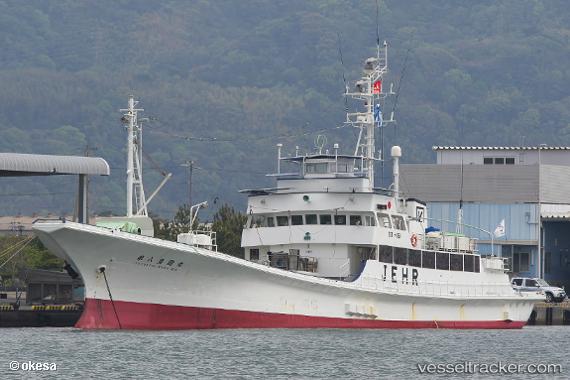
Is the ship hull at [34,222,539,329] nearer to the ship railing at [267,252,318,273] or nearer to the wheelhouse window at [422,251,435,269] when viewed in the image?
the ship railing at [267,252,318,273]

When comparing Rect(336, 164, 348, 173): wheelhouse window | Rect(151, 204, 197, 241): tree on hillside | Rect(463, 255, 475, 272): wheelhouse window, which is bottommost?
Rect(463, 255, 475, 272): wheelhouse window

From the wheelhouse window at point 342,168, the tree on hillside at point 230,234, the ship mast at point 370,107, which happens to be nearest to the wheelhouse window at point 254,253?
the wheelhouse window at point 342,168

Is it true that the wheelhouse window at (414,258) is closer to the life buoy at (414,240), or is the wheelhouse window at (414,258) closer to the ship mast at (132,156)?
the life buoy at (414,240)

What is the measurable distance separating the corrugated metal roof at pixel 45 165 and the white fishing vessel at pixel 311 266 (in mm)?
5874

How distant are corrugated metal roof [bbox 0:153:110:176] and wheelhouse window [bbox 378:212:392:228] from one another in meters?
12.9

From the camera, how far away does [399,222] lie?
204 ft

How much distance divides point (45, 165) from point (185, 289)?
13200mm

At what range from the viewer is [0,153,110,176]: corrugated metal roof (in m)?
63.6

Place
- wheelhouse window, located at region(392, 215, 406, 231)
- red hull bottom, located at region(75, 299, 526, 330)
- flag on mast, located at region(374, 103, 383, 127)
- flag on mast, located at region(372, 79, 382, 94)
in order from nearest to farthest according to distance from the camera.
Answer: red hull bottom, located at region(75, 299, 526, 330) → wheelhouse window, located at region(392, 215, 406, 231) → flag on mast, located at region(374, 103, 383, 127) → flag on mast, located at region(372, 79, 382, 94)

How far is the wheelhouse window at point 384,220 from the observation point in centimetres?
6056

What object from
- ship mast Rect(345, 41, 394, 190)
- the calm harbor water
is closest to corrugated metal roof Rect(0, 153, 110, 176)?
the calm harbor water

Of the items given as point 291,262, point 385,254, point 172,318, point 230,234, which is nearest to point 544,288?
point 230,234

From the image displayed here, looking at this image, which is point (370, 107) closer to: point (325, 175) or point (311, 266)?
point (325, 175)

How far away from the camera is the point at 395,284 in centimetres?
6053
